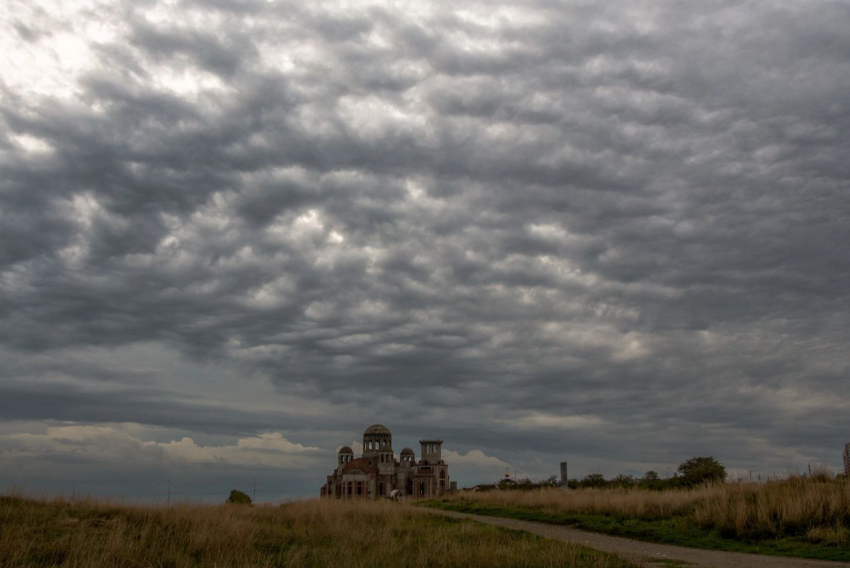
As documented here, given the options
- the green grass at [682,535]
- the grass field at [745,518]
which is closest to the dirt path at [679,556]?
the green grass at [682,535]

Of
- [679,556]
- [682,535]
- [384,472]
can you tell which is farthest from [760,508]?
[384,472]

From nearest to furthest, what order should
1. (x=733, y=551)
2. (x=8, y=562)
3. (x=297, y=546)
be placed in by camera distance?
1. (x=8, y=562)
2. (x=733, y=551)
3. (x=297, y=546)

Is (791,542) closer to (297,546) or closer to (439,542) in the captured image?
(439,542)

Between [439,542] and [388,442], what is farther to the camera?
[388,442]

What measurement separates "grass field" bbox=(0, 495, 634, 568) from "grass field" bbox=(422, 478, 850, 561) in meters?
4.63

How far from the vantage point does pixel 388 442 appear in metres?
93.0

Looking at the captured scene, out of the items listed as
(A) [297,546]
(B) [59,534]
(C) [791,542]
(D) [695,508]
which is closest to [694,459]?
(D) [695,508]

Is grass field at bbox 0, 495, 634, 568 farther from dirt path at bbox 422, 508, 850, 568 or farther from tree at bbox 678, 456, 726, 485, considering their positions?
tree at bbox 678, 456, 726, 485

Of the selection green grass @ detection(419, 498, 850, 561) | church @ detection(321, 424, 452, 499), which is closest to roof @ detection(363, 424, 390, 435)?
church @ detection(321, 424, 452, 499)

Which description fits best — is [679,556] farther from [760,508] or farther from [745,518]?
[760,508]

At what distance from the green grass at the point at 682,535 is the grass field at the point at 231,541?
382cm

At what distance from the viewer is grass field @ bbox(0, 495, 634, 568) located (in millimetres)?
15438

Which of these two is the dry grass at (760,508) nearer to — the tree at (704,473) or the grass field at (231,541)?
the grass field at (231,541)

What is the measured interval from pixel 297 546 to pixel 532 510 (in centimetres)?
1756
